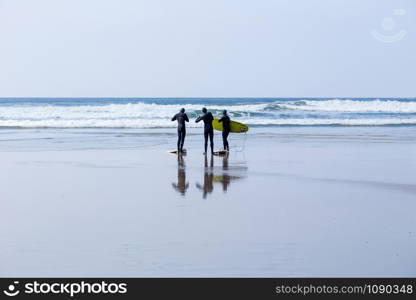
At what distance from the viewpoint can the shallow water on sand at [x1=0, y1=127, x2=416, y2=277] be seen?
23.2ft

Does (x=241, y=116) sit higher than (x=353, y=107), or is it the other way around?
(x=353, y=107)

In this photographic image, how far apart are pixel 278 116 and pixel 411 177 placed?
116 ft

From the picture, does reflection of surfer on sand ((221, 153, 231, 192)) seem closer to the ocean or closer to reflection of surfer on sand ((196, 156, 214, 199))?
reflection of surfer on sand ((196, 156, 214, 199))

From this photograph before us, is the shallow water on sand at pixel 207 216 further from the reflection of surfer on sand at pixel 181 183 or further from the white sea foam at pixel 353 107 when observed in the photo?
the white sea foam at pixel 353 107

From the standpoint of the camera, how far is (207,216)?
9.52m

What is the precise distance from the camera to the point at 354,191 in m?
12.1

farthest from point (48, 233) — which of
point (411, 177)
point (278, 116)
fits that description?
point (278, 116)

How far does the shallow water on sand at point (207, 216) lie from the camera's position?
708 centimetres

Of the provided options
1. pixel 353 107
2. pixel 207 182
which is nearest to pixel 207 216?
pixel 207 182

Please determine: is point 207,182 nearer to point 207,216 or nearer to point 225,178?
point 225,178

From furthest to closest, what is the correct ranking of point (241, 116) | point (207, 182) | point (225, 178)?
point (241, 116) < point (225, 178) < point (207, 182)

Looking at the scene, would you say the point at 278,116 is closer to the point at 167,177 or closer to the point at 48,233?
the point at 167,177

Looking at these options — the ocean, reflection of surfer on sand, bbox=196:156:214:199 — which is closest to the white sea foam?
the ocean

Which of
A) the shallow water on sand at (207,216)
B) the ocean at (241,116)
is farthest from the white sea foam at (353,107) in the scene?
the shallow water on sand at (207,216)
